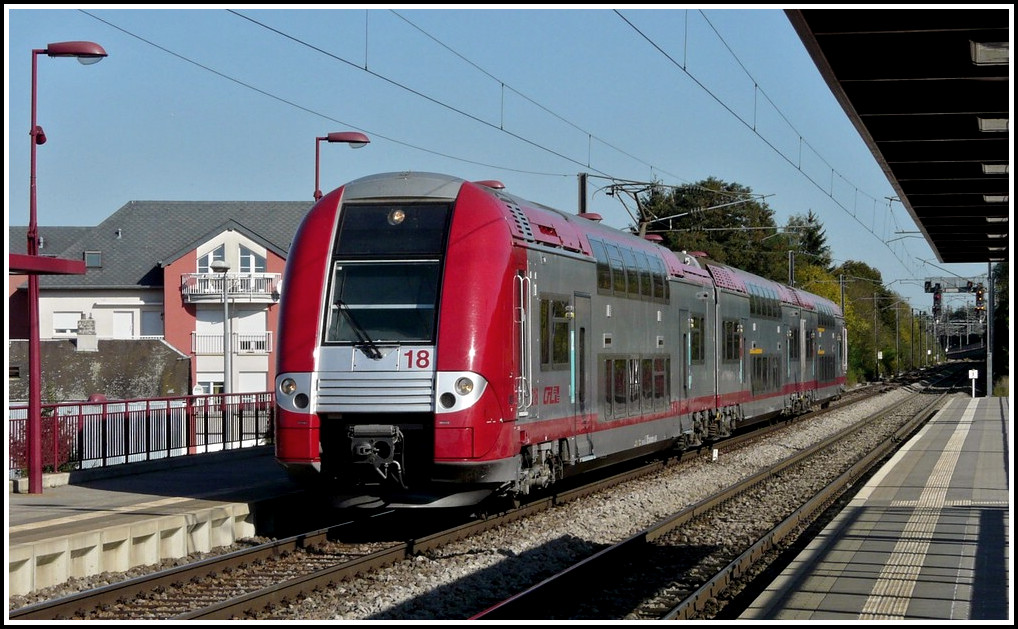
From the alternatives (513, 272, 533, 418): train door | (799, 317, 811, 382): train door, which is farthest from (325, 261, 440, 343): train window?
(799, 317, 811, 382): train door

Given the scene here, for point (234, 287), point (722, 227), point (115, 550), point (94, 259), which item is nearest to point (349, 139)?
point (115, 550)

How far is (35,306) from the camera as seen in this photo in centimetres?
1578

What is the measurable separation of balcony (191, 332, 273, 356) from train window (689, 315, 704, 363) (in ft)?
111

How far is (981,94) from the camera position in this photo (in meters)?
12.8

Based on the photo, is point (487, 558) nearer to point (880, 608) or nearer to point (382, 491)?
point (382, 491)

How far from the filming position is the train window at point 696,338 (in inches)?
856

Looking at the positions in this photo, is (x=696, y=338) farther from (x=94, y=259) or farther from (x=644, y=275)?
(x=94, y=259)

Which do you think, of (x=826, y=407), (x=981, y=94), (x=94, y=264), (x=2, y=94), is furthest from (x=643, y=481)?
(x=94, y=264)

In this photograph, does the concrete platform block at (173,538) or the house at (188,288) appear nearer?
the concrete platform block at (173,538)

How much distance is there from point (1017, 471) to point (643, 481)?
1286 centimetres

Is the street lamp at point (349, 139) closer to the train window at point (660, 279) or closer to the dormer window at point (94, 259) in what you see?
the train window at point (660, 279)

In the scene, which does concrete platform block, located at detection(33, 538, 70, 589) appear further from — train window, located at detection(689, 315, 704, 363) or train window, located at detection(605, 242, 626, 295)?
train window, located at detection(689, 315, 704, 363)

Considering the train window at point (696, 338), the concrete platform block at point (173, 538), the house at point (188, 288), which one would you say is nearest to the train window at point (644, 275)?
the train window at point (696, 338)

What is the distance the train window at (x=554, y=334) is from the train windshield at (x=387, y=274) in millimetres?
1728
